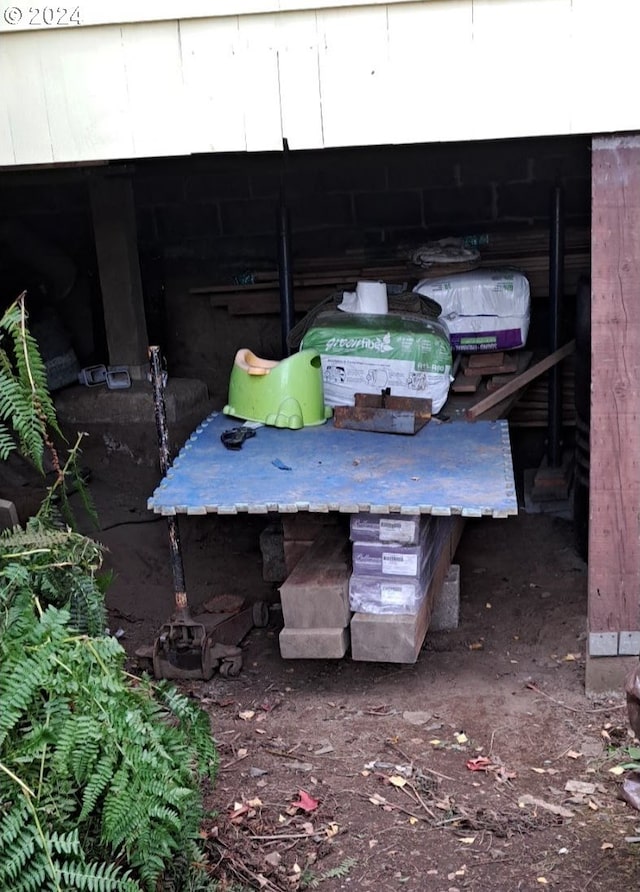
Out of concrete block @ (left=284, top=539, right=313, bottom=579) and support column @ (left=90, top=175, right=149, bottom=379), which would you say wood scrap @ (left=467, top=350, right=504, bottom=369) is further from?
support column @ (left=90, top=175, right=149, bottom=379)

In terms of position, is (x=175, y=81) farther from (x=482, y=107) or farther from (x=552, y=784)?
(x=552, y=784)

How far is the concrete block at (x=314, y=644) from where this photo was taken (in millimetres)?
5012

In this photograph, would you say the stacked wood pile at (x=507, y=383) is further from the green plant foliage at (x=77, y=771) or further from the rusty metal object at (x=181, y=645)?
the green plant foliage at (x=77, y=771)

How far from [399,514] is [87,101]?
227 centimetres

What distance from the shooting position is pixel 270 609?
622cm

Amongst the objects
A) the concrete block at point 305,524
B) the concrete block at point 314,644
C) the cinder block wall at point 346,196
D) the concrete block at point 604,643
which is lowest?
the concrete block at point 604,643

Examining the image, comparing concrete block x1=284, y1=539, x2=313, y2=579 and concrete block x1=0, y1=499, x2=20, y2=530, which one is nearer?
concrete block x1=284, y1=539, x2=313, y2=579

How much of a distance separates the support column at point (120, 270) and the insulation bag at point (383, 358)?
1708 mm

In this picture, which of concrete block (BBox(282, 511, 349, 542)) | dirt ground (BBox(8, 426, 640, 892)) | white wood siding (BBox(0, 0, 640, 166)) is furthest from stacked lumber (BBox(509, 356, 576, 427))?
white wood siding (BBox(0, 0, 640, 166))

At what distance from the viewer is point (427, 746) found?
189 inches

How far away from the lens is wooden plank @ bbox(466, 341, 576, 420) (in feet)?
20.4
